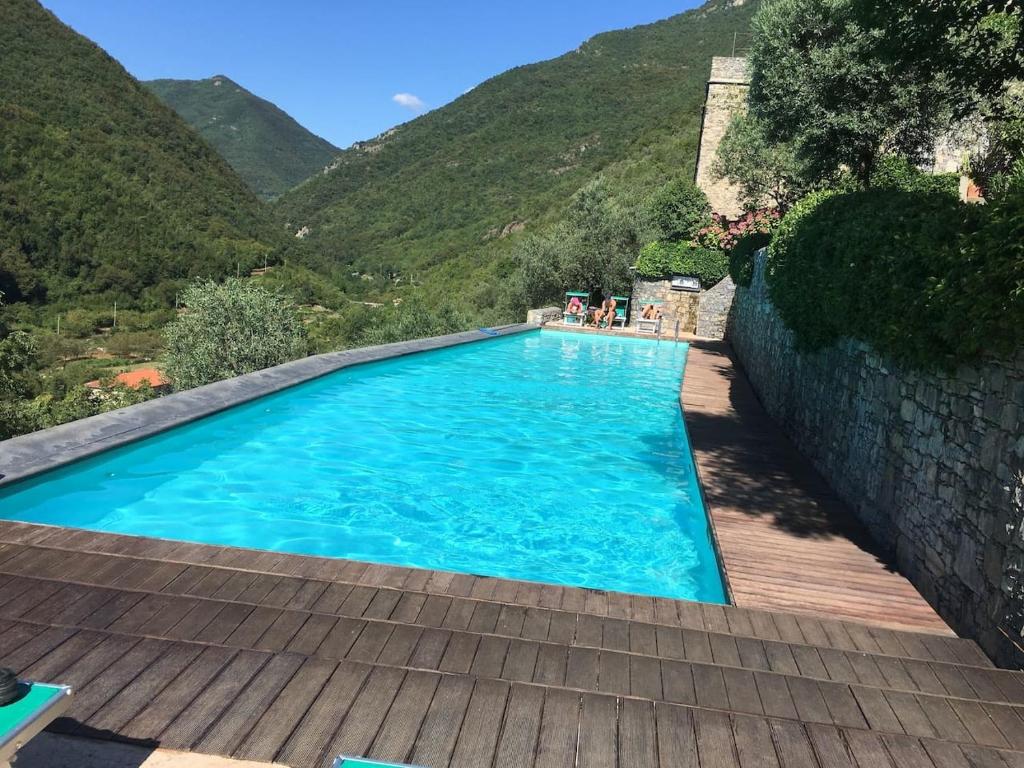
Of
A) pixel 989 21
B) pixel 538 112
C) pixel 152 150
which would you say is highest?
pixel 538 112

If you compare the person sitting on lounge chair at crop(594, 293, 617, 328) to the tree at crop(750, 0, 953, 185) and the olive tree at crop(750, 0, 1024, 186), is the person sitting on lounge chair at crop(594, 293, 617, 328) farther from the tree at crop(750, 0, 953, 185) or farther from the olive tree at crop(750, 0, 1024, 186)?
the tree at crop(750, 0, 953, 185)

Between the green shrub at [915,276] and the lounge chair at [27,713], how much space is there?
3.76 meters

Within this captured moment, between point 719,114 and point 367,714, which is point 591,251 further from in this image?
point 367,714

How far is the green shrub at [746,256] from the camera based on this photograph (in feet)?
49.4

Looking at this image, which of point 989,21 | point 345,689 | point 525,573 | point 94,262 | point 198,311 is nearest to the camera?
point 345,689

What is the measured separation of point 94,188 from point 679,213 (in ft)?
183

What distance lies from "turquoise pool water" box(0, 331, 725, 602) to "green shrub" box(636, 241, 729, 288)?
1224cm

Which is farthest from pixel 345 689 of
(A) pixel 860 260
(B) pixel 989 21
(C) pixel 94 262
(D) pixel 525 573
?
(C) pixel 94 262

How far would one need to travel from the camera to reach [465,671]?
256 centimetres

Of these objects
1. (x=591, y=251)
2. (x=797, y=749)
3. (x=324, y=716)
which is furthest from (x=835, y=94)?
(x=591, y=251)

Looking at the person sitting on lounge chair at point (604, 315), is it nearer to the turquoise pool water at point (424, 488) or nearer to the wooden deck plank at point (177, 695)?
the turquoise pool water at point (424, 488)

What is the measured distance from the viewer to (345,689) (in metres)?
2.40

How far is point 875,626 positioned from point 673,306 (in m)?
18.5

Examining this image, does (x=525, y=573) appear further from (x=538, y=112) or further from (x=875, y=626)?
(x=538, y=112)
